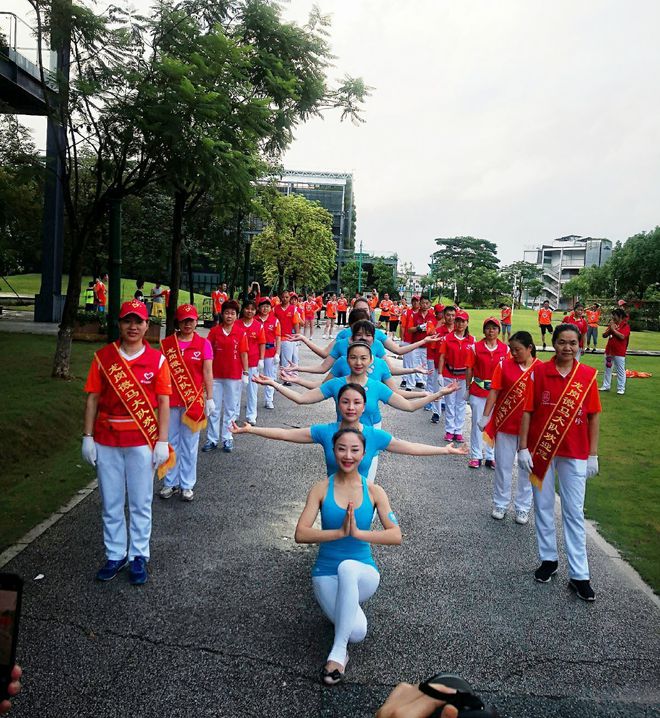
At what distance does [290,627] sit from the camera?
449cm

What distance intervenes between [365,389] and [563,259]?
13764cm

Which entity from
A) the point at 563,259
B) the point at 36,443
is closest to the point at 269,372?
the point at 36,443

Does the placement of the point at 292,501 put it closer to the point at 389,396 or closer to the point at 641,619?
the point at 389,396

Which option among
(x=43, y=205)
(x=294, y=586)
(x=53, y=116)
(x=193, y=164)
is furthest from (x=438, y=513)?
(x=43, y=205)

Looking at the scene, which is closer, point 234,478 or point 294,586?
point 294,586

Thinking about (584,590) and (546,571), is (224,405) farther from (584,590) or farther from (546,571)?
(584,590)

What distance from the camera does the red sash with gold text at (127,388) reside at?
5258 millimetres

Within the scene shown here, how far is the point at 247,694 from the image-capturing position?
3.71 m

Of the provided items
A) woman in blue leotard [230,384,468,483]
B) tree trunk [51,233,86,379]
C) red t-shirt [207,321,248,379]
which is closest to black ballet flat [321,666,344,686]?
woman in blue leotard [230,384,468,483]

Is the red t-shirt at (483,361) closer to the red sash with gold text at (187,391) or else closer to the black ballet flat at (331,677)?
the red sash with gold text at (187,391)

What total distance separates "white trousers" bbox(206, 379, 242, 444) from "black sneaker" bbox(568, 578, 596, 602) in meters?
5.39

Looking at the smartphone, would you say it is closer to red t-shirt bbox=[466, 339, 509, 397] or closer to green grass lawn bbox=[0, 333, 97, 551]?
green grass lawn bbox=[0, 333, 97, 551]

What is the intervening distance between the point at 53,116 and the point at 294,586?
10.8 metres

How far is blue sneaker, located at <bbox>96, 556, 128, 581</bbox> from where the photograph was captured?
5156mm
